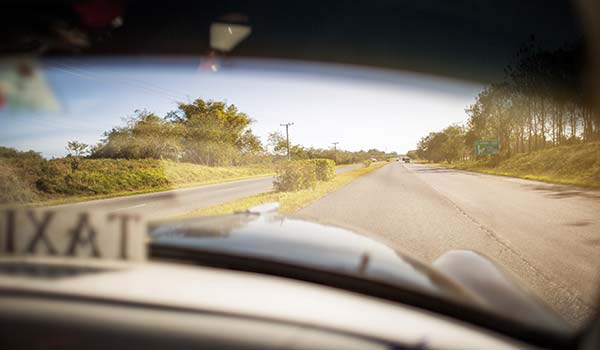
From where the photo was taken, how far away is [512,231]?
6598mm

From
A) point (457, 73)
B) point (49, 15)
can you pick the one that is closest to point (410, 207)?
point (457, 73)

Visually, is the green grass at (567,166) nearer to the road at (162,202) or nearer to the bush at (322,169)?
the bush at (322,169)

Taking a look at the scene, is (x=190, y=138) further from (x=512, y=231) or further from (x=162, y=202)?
(x=512, y=231)

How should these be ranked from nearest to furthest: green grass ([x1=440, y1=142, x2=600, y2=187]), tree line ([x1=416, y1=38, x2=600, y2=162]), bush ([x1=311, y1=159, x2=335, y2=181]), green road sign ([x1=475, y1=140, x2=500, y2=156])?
green grass ([x1=440, y1=142, x2=600, y2=187]) → bush ([x1=311, y1=159, x2=335, y2=181]) → tree line ([x1=416, y1=38, x2=600, y2=162]) → green road sign ([x1=475, y1=140, x2=500, y2=156])

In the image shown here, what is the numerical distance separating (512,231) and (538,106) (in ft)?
124

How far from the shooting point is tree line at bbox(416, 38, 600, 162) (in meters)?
28.7

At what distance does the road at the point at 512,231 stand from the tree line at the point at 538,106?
2453 cm

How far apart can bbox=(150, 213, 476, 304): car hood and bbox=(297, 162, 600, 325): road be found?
395 millimetres

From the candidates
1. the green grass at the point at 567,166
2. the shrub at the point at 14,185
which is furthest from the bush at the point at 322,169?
the shrub at the point at 14,185

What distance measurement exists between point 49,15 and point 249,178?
1651cm

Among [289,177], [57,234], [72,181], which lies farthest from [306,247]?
[289,177]

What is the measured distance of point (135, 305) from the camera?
2.60 feet

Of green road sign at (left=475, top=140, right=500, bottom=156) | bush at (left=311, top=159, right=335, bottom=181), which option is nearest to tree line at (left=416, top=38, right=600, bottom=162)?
green road sign at (left=475, top=140, right=500, bottom=156)

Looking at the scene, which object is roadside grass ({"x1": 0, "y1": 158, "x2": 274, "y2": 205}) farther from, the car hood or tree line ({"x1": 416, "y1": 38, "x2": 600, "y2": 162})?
tree line ({"x1": 416, "y1": 38, "x2": 600, "y2": 162})
